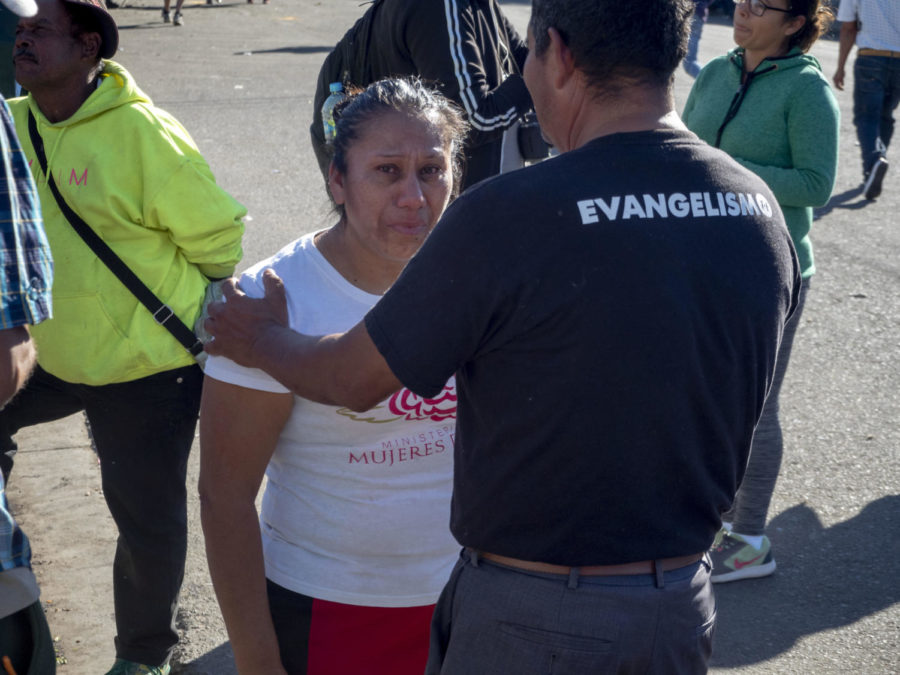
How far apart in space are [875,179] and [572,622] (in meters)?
8.00

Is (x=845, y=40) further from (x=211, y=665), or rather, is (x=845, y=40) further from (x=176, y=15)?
(x=176, y=15)

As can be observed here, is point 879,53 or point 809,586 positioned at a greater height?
point 879,53

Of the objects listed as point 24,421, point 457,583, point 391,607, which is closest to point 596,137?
point 457,583

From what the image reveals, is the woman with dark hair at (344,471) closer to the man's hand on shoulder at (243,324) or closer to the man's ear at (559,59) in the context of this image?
the man's hand on shoulder at (243,324)

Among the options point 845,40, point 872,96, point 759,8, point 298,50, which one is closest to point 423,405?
point 759,8

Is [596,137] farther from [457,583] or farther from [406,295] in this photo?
[457,583]

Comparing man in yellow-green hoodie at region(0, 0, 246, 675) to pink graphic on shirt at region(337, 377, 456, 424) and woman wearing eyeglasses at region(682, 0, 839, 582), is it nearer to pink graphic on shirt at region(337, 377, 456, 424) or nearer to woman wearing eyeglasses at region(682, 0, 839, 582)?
pink graphic on shirt at region(337, 377, 456, 424)

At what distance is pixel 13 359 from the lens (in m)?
1.87

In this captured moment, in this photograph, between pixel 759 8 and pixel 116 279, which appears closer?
pixel 116 279

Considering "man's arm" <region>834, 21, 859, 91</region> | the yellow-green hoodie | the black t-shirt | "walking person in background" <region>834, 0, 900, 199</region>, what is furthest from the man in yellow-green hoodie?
"man's arm" <region>834, 21, 859, 91</region>

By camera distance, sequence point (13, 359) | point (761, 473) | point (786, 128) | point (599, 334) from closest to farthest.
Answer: point (599, 334)
point (13, 359)
point (786, 128)
point (761, 473)

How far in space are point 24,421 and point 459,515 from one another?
1.84 m

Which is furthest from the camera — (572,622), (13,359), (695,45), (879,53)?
(695,45)

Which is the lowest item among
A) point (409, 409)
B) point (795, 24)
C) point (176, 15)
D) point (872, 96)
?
point (176, 15)
